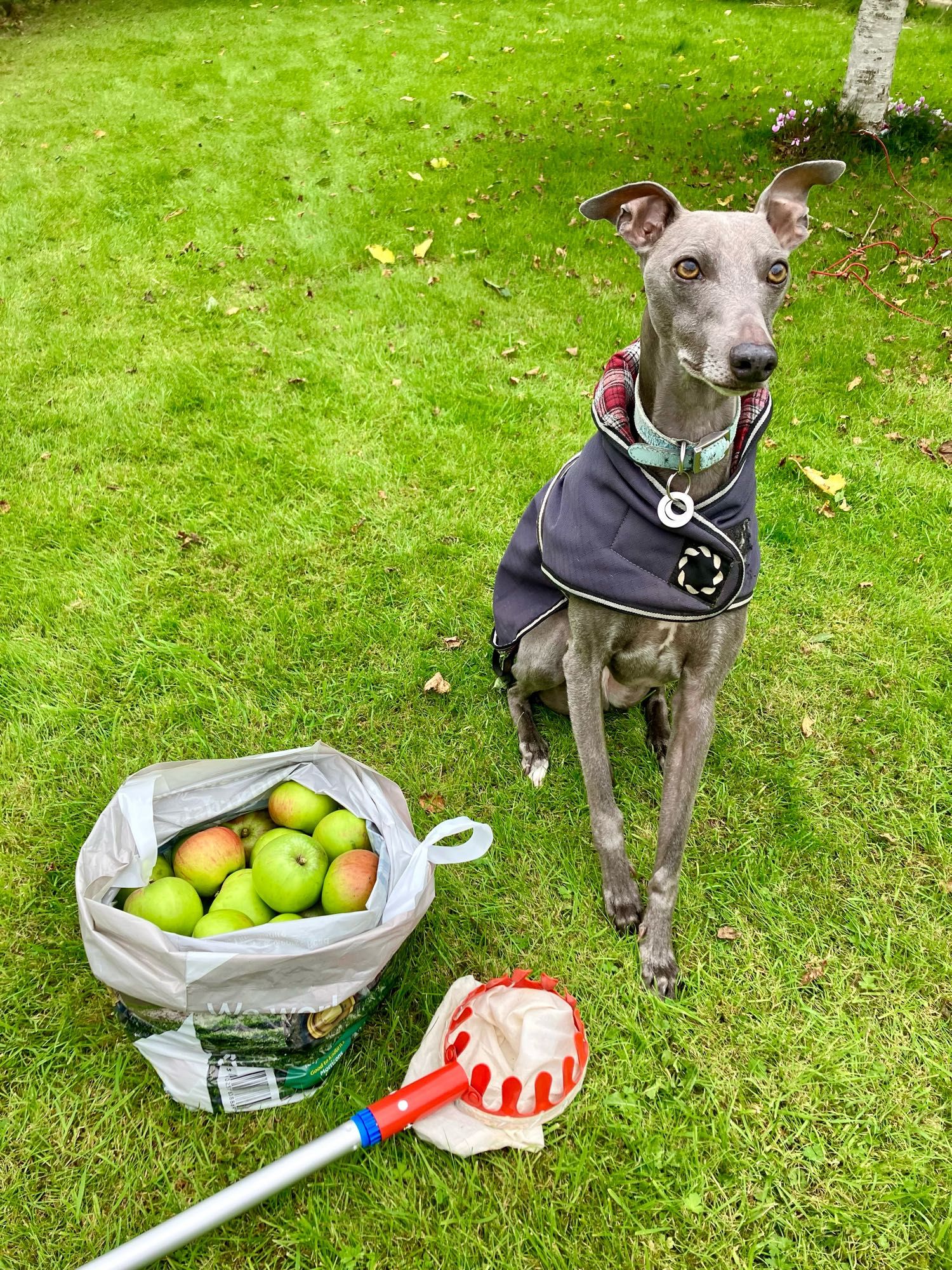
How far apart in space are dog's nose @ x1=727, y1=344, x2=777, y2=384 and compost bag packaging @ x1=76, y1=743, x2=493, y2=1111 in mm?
1397

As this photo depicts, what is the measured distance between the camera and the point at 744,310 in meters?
2.09

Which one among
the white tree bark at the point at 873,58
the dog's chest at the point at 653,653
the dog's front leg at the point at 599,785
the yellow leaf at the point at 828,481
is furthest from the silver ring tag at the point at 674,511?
the white tree bark at the point at 873,58

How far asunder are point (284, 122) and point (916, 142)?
6.71m

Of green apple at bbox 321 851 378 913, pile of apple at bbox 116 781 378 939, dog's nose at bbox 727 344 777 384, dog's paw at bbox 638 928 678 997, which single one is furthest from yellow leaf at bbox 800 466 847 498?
green apple at bbox 321 851 378 913

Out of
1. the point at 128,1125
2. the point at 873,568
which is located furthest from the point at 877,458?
the point at 128,1125

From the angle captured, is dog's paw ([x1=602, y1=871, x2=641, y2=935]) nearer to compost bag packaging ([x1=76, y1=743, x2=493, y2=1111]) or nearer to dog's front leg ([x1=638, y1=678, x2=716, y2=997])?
dog's front leg ([x1=638, y1=678, x2=716, y2=997])

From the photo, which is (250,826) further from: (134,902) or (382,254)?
(382,254)

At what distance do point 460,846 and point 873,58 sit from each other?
864cm

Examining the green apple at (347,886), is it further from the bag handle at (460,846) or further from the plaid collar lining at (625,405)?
the plaid collar lining at (625,405)

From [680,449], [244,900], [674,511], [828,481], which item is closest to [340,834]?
[244,900]

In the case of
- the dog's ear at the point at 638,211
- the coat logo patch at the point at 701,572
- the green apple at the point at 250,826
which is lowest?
the green apple at the point at 250,826

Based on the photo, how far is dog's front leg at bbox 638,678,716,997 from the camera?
8.38 feet

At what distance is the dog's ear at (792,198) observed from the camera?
2406 millimetres

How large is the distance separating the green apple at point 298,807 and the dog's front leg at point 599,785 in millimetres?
884
